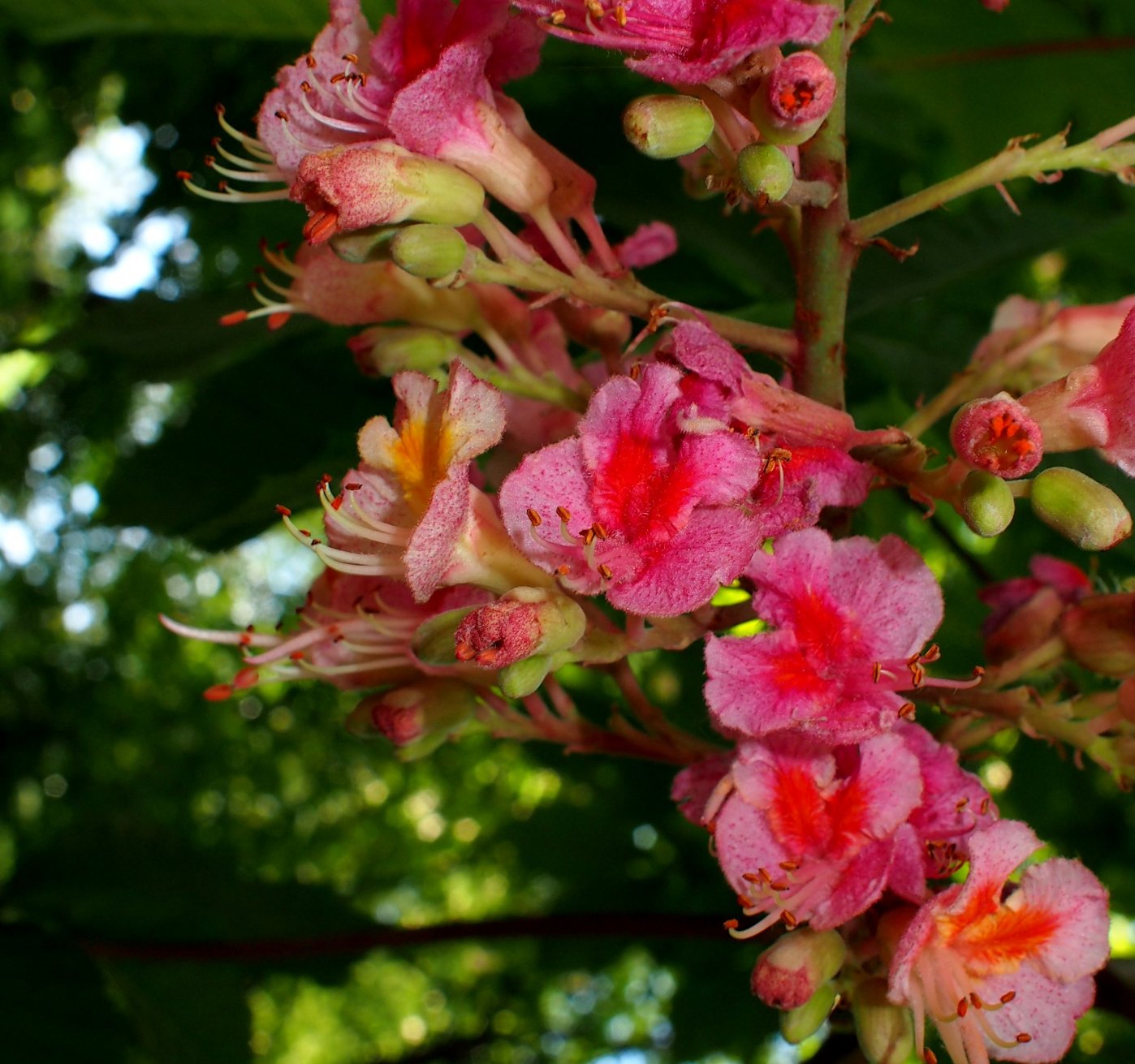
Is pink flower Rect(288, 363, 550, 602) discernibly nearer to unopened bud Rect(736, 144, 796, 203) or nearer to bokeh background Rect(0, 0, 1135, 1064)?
unopened bud Rect(736, 144, 796, 203)

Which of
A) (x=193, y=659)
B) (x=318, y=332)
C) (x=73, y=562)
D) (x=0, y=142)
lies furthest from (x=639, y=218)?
(x=73, y=562)

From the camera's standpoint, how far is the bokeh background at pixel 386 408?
4.27ft

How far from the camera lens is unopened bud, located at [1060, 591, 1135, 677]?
2.89 ft

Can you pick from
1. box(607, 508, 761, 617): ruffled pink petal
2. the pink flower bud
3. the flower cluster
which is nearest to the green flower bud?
the flower cluster

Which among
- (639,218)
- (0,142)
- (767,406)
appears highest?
(767,406)

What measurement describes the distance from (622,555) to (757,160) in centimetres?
25

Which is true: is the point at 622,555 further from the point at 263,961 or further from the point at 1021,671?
the point at 263,961

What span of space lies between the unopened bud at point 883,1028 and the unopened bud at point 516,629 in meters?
0.33

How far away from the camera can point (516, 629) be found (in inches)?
28.5

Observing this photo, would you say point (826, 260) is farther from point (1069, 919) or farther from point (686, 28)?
point (1069, 919)

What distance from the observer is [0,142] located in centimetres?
250

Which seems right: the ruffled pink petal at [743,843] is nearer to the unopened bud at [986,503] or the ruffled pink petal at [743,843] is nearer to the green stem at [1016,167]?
the unopened bud at [986,503]

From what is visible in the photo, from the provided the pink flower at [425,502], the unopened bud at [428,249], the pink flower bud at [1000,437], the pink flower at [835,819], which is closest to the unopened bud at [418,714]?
the pink flower at [425,502]

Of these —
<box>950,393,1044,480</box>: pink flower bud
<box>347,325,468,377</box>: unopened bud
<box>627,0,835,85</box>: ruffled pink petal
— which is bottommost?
<box>347,325,468,377</box>: unopened bud
